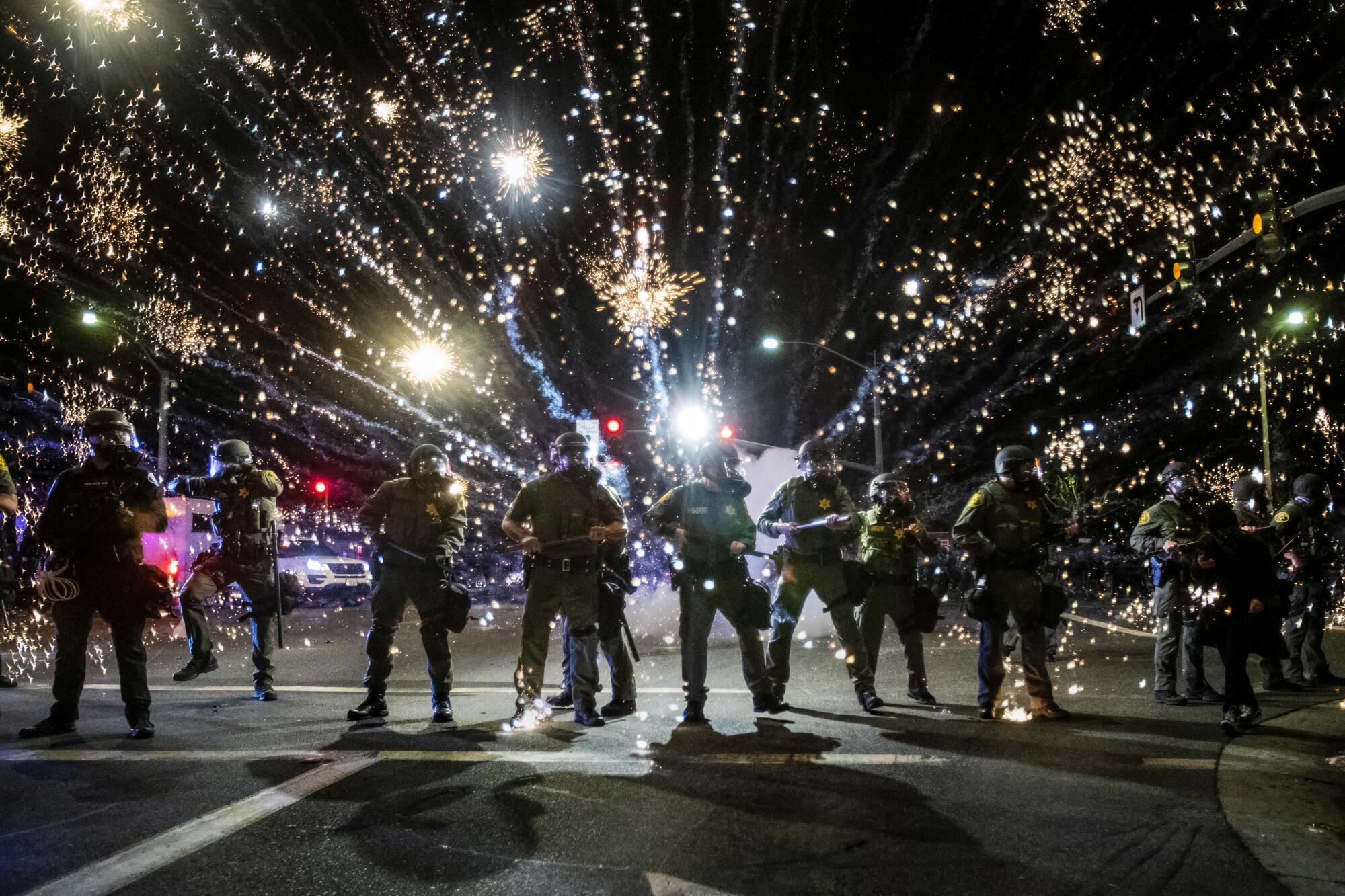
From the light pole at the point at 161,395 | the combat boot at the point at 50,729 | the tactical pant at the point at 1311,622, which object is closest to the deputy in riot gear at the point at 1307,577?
the tactical pant at the point at 1311,622

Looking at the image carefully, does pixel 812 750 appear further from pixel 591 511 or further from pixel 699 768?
pixel 591 511

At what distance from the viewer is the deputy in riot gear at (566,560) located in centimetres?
628

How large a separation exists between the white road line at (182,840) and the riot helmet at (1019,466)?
459cm

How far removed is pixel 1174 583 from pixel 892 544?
2.12 metres

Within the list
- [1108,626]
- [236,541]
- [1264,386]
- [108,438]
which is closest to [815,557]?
[236,541]

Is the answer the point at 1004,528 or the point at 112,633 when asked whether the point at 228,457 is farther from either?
the point at 1004,528

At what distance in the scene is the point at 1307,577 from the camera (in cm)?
810

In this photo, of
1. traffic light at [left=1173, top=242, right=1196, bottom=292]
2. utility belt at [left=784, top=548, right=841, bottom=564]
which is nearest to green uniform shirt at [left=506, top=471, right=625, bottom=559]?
utility belt at [left=784, top=548, right=841, bottom=564]

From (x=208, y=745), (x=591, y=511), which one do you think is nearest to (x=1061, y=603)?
(x=591, y=511)

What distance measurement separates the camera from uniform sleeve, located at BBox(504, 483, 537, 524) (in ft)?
21.2

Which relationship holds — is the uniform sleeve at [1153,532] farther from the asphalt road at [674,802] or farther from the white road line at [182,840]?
the white road line at [182,840]

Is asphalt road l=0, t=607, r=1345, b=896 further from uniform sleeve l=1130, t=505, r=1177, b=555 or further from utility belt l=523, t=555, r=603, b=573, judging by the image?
uniform sleeve l=1130, t=505, r=1177, b=555

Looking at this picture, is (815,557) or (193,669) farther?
Answer: (193,669)

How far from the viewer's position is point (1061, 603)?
665 cm
